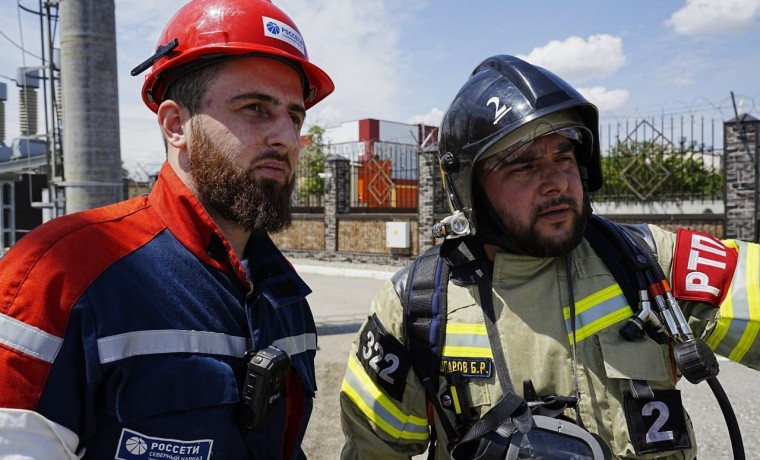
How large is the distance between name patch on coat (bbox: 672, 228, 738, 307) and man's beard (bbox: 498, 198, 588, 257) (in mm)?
335

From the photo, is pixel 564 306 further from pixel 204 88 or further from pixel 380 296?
pixel 204 88

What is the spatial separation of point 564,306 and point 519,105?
722mm

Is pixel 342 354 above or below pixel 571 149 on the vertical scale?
below

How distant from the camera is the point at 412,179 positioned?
61.6 ft

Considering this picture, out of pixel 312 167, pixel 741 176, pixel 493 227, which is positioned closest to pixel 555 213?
pixel 493 227

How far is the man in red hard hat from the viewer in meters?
1.25

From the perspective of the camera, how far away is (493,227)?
215cm

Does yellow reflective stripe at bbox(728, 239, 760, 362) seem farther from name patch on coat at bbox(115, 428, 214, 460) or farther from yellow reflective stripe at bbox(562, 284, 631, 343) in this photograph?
name patch on coat at bbox(115, 428, 214, 460)

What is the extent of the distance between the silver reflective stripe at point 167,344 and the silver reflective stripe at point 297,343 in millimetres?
213

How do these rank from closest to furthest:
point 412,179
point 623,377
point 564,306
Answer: point 623,377 < point 564,306 < point 412,179

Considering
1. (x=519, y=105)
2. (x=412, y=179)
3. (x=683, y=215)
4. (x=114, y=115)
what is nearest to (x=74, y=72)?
(x=114, y=115)

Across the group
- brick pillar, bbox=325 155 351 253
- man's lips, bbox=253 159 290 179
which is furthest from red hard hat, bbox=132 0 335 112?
brick pillar, bbox=325 155 351 253

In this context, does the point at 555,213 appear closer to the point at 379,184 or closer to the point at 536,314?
the point at 536,314

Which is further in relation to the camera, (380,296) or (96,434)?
(380,296)
